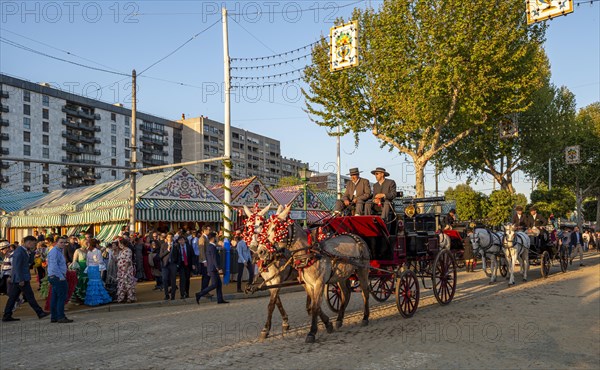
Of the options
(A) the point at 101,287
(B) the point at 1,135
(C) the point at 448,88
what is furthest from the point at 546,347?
(B) the point at 1,135

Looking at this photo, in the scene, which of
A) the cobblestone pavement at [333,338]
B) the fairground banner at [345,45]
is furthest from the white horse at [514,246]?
the fairground banner at [345,45]

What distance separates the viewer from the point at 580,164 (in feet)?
164

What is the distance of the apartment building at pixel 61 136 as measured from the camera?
8456 centimetres

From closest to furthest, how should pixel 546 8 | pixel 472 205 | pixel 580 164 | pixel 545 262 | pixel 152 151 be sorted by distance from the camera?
pixel 546 8
pixel 545 262
pixel 472 205
pixel 580 164
pixel 152 151

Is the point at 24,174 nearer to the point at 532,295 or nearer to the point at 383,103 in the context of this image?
the point at 383,103

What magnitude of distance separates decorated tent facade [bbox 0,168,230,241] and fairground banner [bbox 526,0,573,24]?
61.3 ft

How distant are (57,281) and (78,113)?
3675 inches

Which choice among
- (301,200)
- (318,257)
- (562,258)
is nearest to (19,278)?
(318,257)

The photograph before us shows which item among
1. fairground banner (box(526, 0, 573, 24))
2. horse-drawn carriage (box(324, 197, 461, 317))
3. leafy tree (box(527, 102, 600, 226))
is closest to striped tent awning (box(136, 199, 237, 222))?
horse-drawn carriage (box(324, 197, 461, 317))

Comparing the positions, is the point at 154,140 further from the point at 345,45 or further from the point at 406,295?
the point at 406,295

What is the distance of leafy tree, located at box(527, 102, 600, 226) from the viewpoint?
152 ft

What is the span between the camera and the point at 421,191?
2889cm

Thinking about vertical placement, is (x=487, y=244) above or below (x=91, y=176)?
below

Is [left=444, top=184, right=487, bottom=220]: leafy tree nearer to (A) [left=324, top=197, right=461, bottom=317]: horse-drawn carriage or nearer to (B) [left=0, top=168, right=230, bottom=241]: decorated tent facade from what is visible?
(B) [left=0, top=168, right=230, bottom=241]: decorated tent facade
